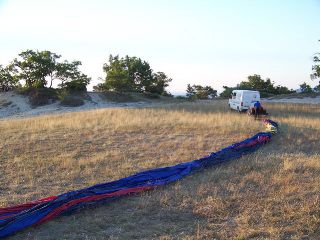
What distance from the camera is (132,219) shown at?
757 centimetres

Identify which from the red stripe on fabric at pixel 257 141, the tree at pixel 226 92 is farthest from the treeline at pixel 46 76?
the red stripe on fabric at pixel 257 141

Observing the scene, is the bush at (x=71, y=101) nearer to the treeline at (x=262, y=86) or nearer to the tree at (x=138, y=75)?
the tree at (x=138, y=75)

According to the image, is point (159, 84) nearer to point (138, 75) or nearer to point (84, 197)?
point (138, 75)

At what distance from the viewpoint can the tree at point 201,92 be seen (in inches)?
2771

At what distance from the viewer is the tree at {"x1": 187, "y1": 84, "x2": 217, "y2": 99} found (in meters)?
70.4

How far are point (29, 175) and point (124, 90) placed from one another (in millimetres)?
43377

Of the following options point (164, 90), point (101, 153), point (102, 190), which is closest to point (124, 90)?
point (164, 90)

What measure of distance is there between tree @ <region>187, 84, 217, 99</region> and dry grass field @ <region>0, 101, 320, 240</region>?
50.6 metres

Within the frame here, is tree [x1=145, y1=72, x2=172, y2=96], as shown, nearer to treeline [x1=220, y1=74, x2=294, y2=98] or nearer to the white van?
treeline [x1=220, y1=74, x2=294, y2=98]

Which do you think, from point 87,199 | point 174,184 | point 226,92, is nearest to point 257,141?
point 174,184

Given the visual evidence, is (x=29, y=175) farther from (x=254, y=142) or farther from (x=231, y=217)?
(x=254, y=142)

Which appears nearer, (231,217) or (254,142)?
(231,217)

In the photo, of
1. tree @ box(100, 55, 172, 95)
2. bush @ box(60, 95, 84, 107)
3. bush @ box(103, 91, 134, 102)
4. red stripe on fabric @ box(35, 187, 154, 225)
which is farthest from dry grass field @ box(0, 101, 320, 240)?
tree @ box(100, 55, 172, 95)

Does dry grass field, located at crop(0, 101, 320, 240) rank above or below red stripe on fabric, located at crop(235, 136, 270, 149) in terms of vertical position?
below
